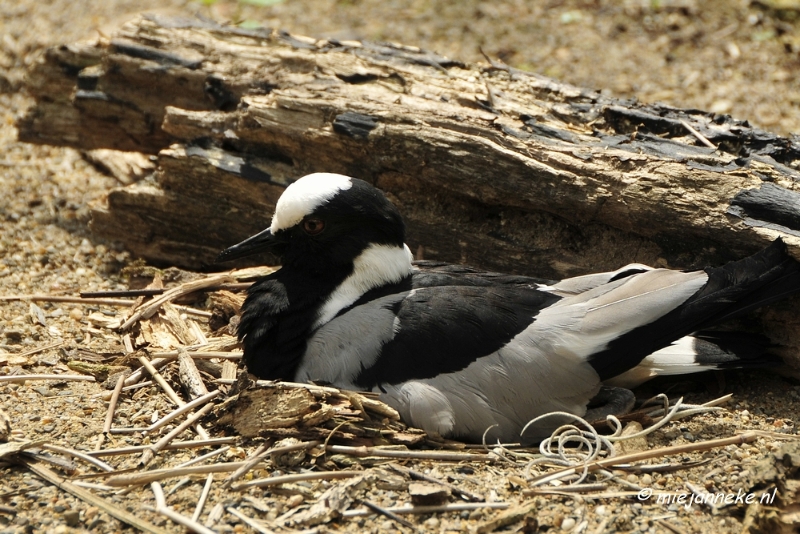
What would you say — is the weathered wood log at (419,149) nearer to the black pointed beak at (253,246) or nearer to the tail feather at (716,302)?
the tail feather at (716,302)

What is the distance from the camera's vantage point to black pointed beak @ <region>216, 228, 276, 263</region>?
4.41 meters

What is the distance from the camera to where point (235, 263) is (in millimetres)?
5430

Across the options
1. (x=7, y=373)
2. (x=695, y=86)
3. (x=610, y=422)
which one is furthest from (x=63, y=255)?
(x=695, y=86)

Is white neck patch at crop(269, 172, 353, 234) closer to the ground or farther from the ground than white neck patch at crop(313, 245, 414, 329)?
farther from the ground

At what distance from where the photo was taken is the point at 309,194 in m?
4.18

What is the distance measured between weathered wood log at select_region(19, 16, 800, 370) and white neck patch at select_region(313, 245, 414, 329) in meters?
0.62

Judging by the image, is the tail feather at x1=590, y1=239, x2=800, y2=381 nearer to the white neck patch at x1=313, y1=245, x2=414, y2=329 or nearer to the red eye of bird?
the white neck patch at x1=313, y1=245, x2=414, y2=329

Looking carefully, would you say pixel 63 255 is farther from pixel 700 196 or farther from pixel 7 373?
pixel 700 196

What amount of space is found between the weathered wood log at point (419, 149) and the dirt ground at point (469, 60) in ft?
→ 1.73

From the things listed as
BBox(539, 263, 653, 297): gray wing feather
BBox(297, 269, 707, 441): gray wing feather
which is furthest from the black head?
BBox(539, 263, 653, 297): gray wing feather

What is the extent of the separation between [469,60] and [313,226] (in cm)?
355

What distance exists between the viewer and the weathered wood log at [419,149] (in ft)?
13.9

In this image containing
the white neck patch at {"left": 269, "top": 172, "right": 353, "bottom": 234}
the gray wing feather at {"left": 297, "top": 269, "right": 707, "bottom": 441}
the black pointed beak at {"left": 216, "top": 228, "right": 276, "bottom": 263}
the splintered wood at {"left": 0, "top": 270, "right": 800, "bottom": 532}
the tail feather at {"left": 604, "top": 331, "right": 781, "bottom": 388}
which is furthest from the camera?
the black pointed beak at {"left": 216, "top": 228, "right": 276, "bottom": 263}

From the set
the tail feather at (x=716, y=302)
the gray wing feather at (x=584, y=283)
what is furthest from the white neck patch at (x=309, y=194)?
the tail feather at (x=716, y=302)
